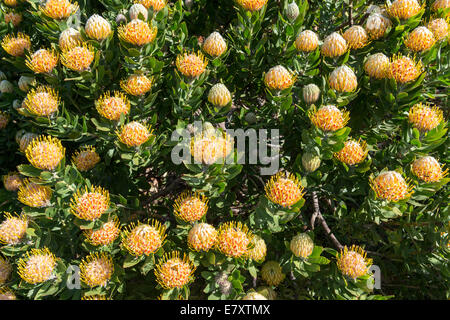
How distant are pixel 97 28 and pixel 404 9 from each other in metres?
1.95

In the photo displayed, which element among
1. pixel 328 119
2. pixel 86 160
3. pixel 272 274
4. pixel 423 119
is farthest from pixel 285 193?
pixel 86 160

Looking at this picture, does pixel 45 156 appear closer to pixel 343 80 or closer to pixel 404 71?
pixel 343 80

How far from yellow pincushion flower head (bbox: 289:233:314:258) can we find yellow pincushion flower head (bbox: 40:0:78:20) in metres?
2.09

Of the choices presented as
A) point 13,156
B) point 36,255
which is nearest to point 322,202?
point 36,255

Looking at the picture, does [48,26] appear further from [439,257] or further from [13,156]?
[439,257]

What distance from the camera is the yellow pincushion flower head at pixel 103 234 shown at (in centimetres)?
191

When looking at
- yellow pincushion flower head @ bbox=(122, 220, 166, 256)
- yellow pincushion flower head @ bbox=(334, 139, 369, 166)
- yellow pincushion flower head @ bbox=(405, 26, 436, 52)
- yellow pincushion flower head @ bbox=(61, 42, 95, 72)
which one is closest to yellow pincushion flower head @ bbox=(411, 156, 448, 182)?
yellow pincushion flower head @ bbox=(334, 139, 369, 166)

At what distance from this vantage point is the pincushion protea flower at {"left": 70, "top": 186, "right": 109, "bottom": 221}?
1.85 meters

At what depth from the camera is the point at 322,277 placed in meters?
2.11

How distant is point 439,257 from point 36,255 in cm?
242

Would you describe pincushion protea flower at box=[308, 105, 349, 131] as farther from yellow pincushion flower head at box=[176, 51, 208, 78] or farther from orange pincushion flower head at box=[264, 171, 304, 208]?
yellow pincushion flower head at box=[176, 51, 208, 78]

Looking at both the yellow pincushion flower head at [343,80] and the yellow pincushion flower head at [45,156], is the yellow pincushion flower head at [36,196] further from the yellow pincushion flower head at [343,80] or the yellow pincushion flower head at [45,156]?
the yellow pincushion flower head at [343,80]

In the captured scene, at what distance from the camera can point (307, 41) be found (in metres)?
2.09

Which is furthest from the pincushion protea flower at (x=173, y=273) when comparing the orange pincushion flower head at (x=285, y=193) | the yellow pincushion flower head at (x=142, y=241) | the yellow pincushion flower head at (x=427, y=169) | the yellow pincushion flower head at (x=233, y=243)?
the yellow pincushion flower head at (x=427, y=169)
